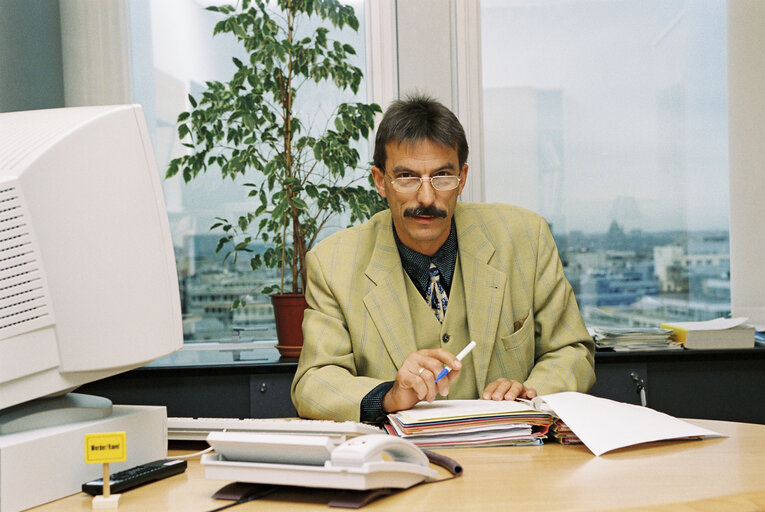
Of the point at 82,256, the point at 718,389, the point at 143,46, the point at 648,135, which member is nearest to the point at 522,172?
the point at 648,135

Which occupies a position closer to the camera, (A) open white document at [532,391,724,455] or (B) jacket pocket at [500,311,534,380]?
(A) open white document at [532,391,724,455]

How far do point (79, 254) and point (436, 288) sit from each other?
1.05 m

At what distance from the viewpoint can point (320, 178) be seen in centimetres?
287

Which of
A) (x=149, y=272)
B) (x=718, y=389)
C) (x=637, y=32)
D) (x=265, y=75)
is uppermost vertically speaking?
(x=637, y=32)

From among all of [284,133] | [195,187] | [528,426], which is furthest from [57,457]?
[195,187]

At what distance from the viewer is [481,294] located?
1.78 meters

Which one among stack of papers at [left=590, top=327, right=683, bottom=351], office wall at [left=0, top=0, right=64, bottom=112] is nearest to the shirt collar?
stack of papers at [left=590, top=327, right=683, bottom=351]

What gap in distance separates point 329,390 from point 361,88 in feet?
5.86

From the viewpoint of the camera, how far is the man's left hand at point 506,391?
144cm

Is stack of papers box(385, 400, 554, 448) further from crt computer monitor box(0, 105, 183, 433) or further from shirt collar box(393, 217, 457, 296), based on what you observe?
shirt collar box(393, 217, 457, 296)

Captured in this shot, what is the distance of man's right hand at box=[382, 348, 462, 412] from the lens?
4.22ft

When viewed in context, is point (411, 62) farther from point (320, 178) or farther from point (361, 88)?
point (320, 178)

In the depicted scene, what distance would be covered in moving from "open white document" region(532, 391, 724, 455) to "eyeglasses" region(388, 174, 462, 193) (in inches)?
25.4

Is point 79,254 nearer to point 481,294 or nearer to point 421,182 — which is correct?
point 421,182
